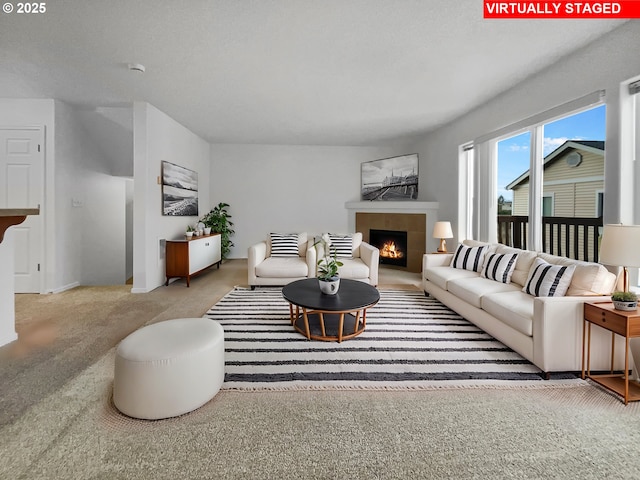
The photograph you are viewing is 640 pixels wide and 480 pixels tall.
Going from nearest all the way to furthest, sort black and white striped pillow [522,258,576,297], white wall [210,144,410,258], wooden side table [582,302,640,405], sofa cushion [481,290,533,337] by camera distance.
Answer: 1. wooden side table [582,302,640,405]
2. sofa cushion [481,290,533,337]
3. black and white striped pillow [522,258,576,297]
4. white wall [210,144,410,258]

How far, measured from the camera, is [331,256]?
4715 mm

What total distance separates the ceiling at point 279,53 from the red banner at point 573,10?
77 millimetres

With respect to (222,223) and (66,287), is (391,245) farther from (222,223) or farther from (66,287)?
(66,287)

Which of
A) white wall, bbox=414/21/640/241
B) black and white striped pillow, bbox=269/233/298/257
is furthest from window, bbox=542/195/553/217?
black and white striped pillow, bbox=269/233/298/257

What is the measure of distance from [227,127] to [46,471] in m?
5.19

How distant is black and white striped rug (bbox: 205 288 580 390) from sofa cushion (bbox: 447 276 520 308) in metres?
0.28

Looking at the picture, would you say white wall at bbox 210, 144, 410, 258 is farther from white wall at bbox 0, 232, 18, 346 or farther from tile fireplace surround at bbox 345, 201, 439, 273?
white wall at bbox 0, 232, 18, 346

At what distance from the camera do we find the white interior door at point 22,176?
413 cm

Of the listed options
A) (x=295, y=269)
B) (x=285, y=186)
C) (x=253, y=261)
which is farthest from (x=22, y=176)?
(x=285, y=186)

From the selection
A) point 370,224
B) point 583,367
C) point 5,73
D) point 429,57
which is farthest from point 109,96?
point 583,367

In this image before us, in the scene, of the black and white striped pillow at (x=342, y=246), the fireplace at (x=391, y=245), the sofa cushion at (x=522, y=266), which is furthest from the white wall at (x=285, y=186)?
the sofa cushion at (x=522, y=266)

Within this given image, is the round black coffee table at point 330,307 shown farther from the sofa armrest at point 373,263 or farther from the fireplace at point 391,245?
the fireplace at point 391,245

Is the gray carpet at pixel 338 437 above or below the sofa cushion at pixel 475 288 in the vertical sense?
below

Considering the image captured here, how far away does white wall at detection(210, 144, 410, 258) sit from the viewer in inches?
273
